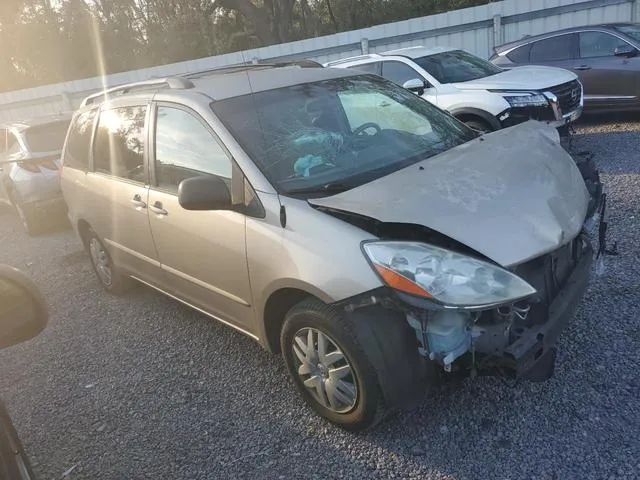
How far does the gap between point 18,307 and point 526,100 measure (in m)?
6.90

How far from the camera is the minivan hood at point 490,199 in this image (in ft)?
8.04

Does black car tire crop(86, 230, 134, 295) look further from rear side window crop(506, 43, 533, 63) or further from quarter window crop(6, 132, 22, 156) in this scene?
rear side window crop(506, 43, 533, 63)

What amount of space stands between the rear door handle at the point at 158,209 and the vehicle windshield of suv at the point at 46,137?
4.88 metres

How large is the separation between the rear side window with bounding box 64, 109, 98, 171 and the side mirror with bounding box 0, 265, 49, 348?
3.25m

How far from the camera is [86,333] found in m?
4.57

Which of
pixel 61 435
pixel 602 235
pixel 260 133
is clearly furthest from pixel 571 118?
pixel 61 435

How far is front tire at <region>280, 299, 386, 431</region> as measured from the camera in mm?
2594

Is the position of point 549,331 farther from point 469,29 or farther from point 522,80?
point 469,29

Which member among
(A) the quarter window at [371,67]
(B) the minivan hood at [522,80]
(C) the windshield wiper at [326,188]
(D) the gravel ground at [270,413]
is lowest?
(D) the gravel ground at [270,413]

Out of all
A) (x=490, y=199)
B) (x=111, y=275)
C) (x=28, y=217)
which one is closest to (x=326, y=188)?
(x=490, y=199)

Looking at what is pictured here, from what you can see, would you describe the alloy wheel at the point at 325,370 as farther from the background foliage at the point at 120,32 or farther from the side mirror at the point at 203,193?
the background foliage at the point at 120,32

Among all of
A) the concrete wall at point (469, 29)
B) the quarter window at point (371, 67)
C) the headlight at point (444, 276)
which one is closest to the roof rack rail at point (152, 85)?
the headlight at point (444, 276)

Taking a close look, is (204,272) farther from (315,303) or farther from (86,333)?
(86,333)

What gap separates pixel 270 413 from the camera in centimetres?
317
